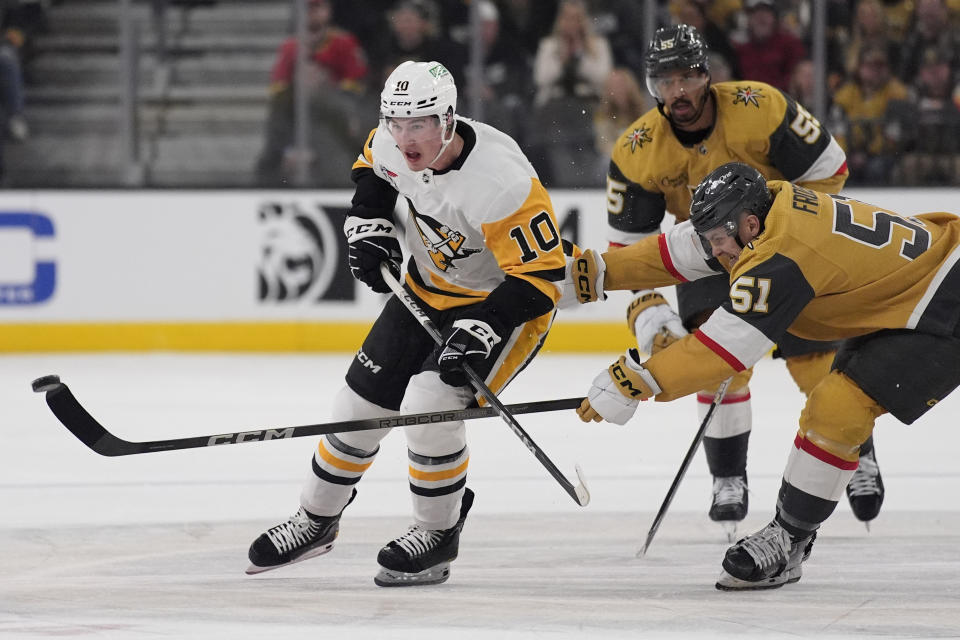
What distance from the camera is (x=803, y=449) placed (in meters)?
3.15

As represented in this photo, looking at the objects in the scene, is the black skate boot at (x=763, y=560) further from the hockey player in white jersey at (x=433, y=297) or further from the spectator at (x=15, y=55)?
the spectator at (x=15, y=55)

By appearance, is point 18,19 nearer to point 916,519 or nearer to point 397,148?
point 397,148

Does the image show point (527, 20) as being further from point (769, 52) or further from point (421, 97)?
point (421, 97)

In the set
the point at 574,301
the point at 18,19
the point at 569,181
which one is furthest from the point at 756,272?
the point at 18,19

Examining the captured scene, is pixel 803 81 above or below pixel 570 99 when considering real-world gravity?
above

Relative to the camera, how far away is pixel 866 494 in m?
3.78

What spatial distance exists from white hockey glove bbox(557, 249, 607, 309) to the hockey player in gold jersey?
1.69 feet

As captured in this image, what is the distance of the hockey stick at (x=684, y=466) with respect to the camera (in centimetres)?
347

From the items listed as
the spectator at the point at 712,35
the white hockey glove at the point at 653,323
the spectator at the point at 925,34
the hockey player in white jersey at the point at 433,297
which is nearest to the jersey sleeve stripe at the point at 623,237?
the white hockey glove at the point at 653,323

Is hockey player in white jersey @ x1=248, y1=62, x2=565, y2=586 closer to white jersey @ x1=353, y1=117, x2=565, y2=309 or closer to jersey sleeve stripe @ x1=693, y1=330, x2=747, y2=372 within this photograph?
white jersey @ x1=353, y1=117, x2=565, y2=309

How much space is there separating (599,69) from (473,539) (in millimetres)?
4143

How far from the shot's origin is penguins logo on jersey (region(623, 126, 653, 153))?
390 cm

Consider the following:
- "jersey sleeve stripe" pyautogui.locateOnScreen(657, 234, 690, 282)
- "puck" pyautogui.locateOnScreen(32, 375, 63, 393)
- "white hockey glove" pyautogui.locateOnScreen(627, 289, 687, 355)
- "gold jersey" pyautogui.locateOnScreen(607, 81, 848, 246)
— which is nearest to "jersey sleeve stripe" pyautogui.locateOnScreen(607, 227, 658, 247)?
"gold jersey" pyautogui.locateOnScreen(607, 81, 848, 246)

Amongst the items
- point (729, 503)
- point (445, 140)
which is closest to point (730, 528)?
point (729, 503)
